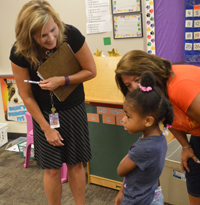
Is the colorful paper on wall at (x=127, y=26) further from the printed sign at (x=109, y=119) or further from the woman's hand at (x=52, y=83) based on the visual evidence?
the woman's hand at (x=52, y=83)

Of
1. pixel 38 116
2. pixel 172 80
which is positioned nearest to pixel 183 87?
pixel 172 80

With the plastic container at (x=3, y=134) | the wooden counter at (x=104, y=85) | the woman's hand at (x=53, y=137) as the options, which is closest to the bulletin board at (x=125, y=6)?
the wooden counter at (x=104, y=85)

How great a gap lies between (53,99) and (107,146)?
782 mm

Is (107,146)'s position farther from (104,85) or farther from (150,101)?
(150,101)

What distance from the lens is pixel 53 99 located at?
150 centimetres

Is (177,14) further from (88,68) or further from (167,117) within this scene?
(167,117)

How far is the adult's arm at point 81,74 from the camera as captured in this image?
1412 millimetres

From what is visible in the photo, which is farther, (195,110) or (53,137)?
(53,137)

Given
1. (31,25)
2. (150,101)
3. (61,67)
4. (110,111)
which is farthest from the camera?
(110,111)

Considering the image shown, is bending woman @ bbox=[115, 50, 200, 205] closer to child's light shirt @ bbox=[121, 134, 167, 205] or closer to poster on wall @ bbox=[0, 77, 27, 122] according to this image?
child's light shirt @ bbox=[121, 134, 167, 205]

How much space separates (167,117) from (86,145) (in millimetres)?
690

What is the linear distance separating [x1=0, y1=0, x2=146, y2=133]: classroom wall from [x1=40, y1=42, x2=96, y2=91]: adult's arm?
119cm

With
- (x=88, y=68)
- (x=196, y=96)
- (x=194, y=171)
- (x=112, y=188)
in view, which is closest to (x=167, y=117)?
(x=196, y=96)

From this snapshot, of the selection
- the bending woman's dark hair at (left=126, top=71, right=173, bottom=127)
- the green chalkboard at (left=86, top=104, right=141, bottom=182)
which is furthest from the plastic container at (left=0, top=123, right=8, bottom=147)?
the bending woman's dark hair at (left=126, top=71, right=173, bottom=127)
